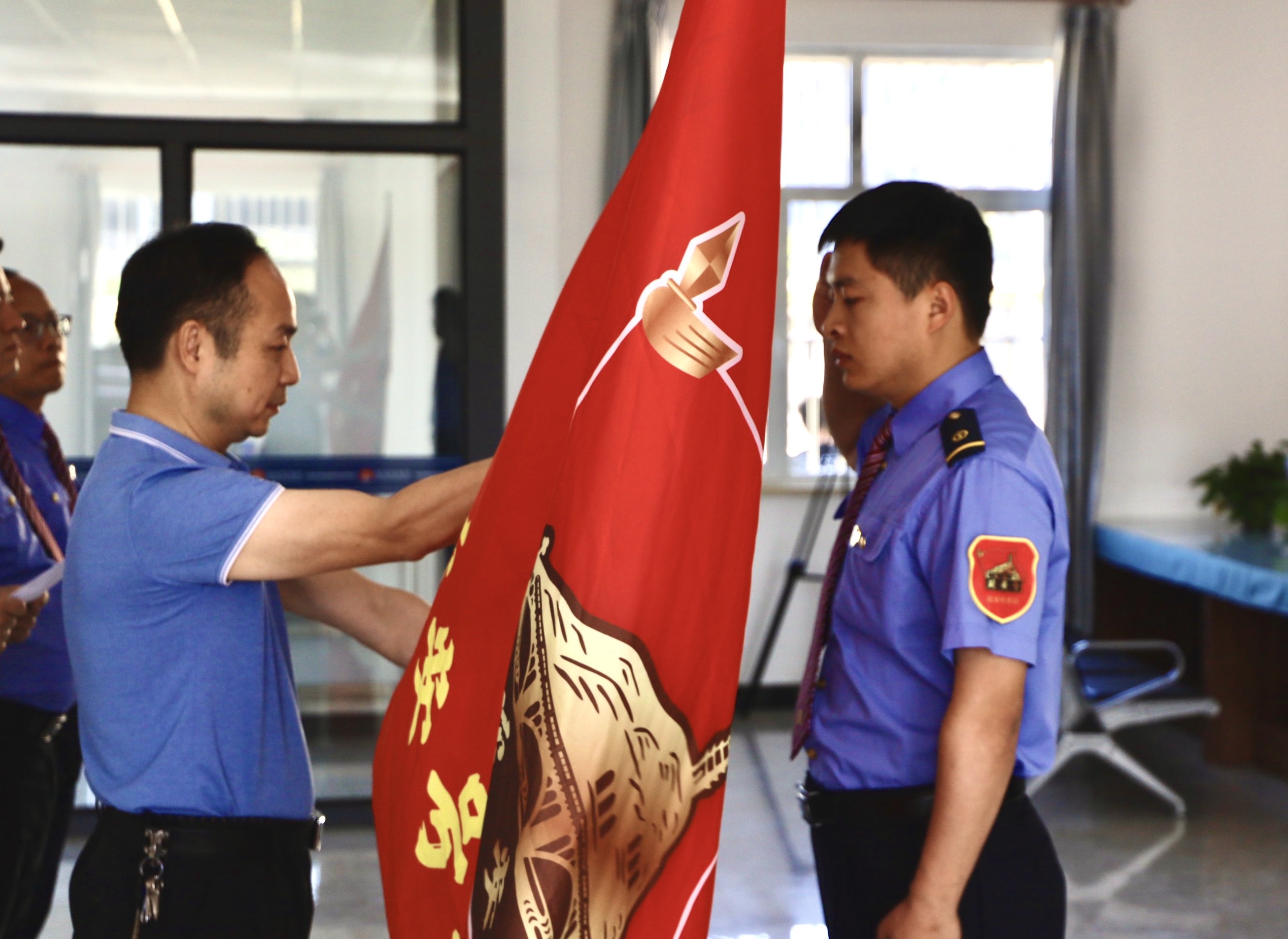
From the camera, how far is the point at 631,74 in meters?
5.30

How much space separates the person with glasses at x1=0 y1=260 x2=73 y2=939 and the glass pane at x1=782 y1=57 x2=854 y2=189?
4.06 meters

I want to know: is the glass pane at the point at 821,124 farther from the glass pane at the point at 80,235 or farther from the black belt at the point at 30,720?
the black belt at the point at 30,720

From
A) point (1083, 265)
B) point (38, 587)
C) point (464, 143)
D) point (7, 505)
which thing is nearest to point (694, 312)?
point (38, 587)

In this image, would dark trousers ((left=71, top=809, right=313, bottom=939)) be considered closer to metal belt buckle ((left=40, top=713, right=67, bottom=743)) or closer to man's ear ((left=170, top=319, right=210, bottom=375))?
man's ear ((left=170, top=319, right=210, bottom=375))

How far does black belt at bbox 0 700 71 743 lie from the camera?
2.03 metres

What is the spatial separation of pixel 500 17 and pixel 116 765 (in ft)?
9.87

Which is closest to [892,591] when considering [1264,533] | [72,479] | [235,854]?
[235,854]

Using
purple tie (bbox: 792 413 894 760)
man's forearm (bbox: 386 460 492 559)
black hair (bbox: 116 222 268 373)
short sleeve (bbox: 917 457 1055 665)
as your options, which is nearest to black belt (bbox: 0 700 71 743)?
black hair (bbox: 116 222 268 373)

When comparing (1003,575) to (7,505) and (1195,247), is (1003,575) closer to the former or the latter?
(7,505)

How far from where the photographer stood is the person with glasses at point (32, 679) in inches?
79.0

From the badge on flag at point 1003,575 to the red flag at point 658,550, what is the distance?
1.55ft

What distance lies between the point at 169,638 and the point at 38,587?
0.49 meters

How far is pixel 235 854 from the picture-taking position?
52.6 inches

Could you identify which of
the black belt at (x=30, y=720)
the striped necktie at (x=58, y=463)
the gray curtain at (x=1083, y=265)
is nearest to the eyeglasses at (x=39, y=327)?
the striped necktie at (x=58, y=463)
